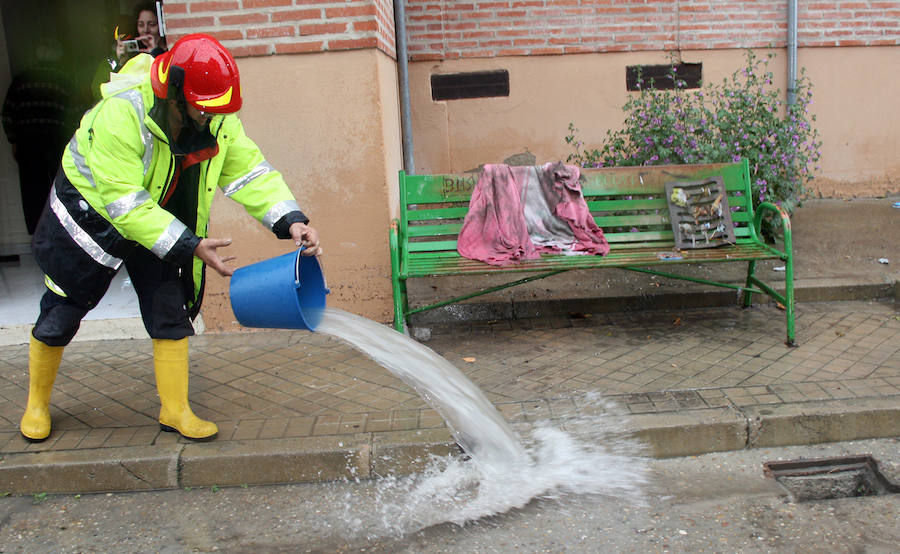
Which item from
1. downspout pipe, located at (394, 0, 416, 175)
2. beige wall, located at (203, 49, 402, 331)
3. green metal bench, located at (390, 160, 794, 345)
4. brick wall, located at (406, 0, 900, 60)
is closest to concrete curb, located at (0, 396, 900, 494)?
green metal bench, located at (390, 160, 794, 345)

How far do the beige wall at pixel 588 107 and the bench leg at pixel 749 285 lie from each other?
116 inches

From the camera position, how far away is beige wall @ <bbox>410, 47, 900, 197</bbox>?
301 inches

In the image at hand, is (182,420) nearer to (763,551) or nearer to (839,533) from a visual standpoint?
(763,551)

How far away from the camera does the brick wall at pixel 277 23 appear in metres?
4.89

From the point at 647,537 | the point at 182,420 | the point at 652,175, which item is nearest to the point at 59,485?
the point at 182,420

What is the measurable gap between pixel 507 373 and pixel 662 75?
4.57 meters

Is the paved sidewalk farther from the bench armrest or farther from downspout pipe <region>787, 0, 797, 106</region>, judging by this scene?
downspout pipe <region>787, 0, 797, 106</region>

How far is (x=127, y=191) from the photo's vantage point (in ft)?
10.1

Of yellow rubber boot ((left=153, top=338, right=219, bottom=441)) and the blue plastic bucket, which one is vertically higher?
the blue plastic bucket

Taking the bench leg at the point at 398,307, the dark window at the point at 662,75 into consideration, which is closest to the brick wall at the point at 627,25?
the dark window at the point at 662,75

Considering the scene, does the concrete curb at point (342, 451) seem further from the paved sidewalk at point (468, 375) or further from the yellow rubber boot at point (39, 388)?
the yellow rubber boot at point (39, 388)

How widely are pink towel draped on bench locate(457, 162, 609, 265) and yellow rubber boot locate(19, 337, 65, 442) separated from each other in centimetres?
239

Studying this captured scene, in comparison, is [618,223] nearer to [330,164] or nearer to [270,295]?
[330,164]

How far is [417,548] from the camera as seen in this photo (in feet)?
9.66
